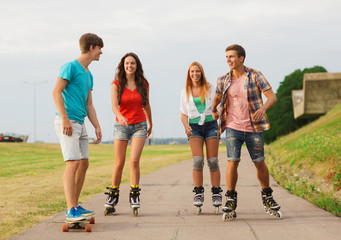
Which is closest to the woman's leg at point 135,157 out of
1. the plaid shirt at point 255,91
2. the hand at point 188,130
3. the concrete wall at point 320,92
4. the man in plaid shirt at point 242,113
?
the hand at point 188,130

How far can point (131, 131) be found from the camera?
627cm

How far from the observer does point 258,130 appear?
574cm

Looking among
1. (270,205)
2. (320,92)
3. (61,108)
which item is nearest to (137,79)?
(61,108)

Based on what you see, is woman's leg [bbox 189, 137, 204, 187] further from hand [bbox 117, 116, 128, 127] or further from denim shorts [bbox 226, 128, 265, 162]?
hand [bbox 117, 116, 128, 127]

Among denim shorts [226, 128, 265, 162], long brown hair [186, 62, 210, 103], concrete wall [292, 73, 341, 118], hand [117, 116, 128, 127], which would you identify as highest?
concrete wall [292, 73, 341, 118]

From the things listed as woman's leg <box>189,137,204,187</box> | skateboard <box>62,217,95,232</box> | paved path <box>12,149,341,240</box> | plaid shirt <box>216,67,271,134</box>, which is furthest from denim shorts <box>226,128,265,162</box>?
skateboard <box>62,217,95,232</box>

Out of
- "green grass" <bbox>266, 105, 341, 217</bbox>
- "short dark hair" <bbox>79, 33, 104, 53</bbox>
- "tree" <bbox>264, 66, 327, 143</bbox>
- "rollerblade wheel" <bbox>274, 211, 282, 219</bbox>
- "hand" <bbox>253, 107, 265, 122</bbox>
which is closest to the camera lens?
"short dark hair" <bbox>79, 33, 104, 53</bbox>

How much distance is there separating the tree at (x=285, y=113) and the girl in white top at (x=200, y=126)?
41.3 m

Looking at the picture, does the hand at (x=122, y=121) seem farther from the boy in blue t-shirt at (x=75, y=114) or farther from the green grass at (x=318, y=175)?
the green grass at (x=318, y=175)

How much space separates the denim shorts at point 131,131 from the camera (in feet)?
20.4

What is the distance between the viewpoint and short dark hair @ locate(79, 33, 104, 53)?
213 inches

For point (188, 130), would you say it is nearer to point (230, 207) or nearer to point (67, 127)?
point (230, 207)

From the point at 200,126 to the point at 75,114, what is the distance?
1.86 meters

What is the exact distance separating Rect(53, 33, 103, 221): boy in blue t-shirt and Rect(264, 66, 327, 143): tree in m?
42.6
